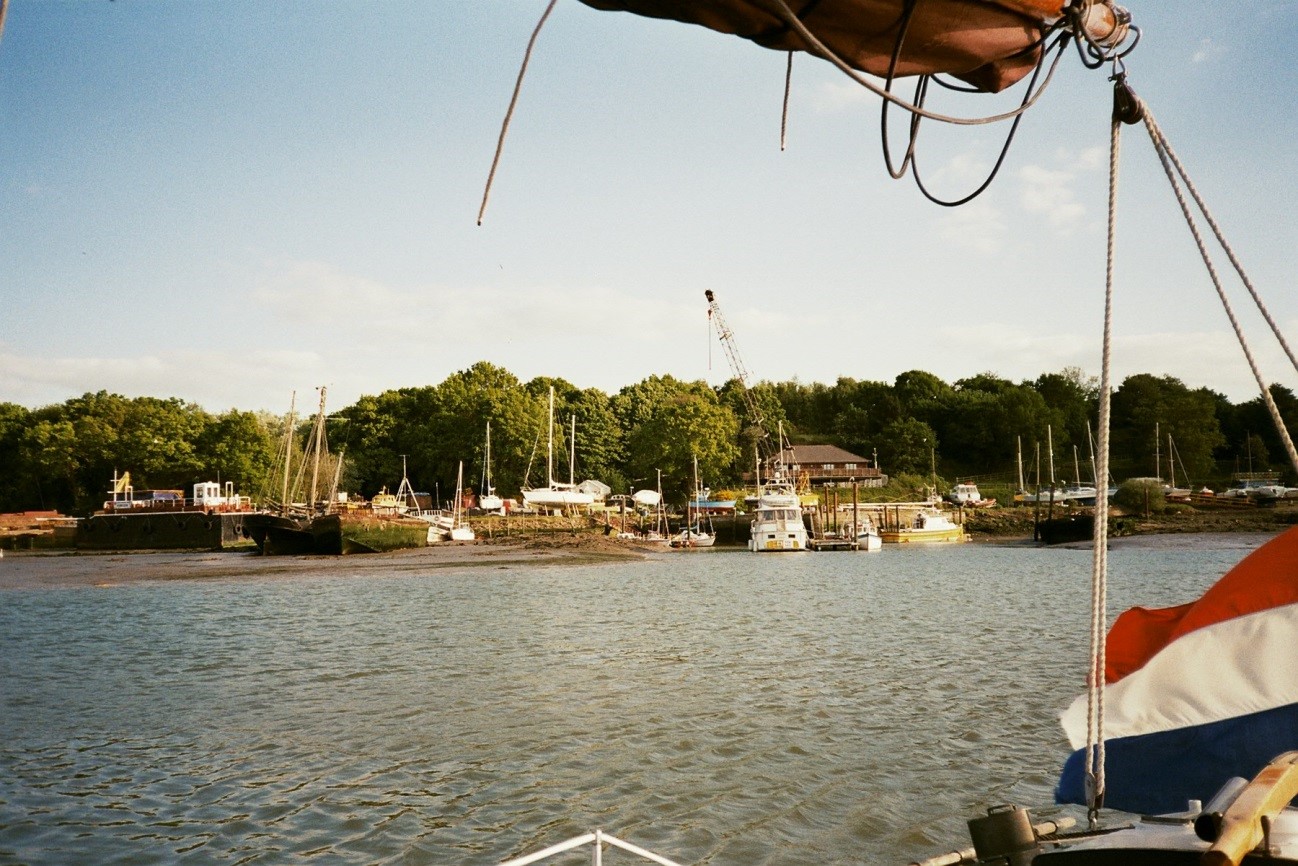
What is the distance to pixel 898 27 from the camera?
480 cm

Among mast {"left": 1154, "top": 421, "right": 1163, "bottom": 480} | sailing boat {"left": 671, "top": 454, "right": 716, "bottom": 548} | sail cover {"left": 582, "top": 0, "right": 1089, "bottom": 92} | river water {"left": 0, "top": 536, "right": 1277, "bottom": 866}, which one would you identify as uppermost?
mast {"left": 1154, "top": 421, "right": 1163, "bottom": 480}

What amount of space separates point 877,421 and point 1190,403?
1599 inches

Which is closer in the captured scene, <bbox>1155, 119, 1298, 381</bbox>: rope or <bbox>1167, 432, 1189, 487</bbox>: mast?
<bbox>1155, 119, 1298, 381</bbox>: rope

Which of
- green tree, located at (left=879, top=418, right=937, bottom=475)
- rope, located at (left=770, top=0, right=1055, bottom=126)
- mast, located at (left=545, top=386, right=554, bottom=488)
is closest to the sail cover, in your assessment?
rope, located at (left=770, top=0, right=1055, bottom=126)

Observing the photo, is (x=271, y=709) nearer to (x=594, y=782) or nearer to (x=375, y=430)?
(x=594, y=782)

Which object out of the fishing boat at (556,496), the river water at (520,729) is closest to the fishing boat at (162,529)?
the fishing boat at (556,496)

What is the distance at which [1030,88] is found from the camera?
18.0 feet

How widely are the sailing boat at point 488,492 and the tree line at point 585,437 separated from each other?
4.50 feet

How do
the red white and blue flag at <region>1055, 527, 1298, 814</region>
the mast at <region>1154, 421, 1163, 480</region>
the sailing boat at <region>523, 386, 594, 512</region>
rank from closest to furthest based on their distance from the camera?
the red white and blue flag at <region>1055, 527, 1298, 814</region> < the sailing boat at <region>523, 386, 594, 512</region> < the mast at <region>1154, 421, 1163, 480</region>

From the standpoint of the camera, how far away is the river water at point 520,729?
10.8 m

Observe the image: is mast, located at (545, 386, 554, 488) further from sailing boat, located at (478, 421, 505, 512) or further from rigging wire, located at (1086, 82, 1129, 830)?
rigging wire, located at (1086, 82, 1129, 830)

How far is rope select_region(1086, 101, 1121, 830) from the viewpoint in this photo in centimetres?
465

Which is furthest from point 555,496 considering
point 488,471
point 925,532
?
point 925,532

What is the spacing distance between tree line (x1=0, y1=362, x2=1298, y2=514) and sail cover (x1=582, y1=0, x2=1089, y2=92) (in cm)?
9658
